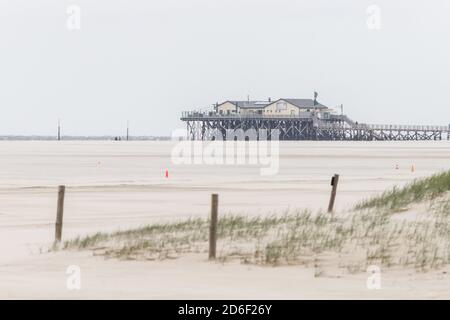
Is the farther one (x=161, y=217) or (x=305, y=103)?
(x=305, y=103)

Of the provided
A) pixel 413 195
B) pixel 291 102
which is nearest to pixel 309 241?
pixel 413 195

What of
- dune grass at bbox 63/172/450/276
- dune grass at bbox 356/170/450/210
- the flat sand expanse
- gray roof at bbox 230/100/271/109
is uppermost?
gray roof at bbox 230/100/271/109

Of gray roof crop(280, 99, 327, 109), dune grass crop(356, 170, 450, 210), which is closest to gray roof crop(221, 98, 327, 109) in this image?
gray roof crop(280, 99, 327, 109)

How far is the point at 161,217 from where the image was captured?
2588 centimetres

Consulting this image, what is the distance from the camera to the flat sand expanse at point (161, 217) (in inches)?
534

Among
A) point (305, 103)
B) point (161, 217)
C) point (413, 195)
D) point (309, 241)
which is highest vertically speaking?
point (305, 103)

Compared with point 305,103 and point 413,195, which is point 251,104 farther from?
point 413,195

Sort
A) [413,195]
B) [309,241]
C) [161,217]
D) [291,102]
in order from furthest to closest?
[291,102], [161,217], [413,195], [309,241]

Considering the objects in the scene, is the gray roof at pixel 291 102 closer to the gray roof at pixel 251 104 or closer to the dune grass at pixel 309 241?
the gray roof at pixel 251 104

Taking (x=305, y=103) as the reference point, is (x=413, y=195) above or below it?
below

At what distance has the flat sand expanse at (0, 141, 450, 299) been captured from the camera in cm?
1356

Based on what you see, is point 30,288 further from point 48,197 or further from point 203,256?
point 48,197

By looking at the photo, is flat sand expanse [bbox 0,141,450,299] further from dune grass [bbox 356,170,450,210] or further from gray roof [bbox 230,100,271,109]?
gray roof [bbox 230,100,271,109]
